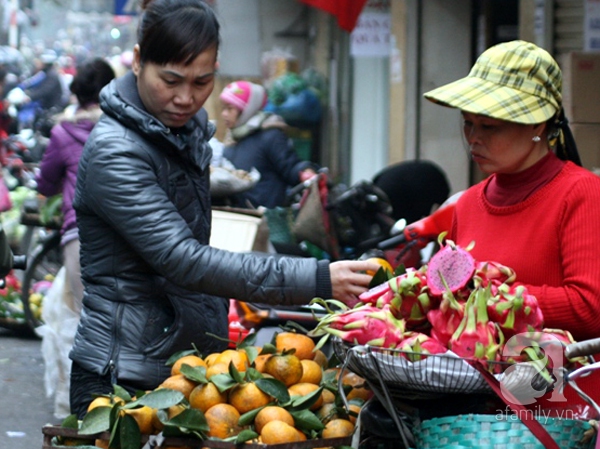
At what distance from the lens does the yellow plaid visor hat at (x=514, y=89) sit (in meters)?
2.94

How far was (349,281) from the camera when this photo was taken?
3.11 metres

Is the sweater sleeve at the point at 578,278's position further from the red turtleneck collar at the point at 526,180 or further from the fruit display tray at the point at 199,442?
the fruit display tray at the point at 199,442

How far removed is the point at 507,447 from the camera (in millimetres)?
2471

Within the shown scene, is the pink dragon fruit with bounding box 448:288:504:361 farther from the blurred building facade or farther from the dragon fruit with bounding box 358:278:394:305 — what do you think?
the blurred building facade

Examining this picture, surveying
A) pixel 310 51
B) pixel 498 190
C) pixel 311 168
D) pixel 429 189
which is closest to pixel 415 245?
pixel 429 189

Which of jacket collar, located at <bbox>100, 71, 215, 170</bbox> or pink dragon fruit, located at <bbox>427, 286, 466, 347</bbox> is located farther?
jacket collar, located at <bbox>100, 71, 215, 170</bbox>

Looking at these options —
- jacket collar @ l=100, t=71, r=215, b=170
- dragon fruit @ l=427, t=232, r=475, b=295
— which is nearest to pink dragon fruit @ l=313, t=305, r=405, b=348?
dragon fruit @ l=427, t=232, r=475, b=295

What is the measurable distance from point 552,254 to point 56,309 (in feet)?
15.2

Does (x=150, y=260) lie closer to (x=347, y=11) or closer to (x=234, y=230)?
(x=234, y=230)

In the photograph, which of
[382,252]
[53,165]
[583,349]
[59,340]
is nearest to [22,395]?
[59,340]

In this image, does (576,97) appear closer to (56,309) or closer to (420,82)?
(56,309)

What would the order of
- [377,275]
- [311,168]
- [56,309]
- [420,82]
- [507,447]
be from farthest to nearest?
[420,82] → [311,168] → [56,309] → [377,275] → [507,447]

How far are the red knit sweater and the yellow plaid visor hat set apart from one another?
0.20 metres

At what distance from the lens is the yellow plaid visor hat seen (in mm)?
2938
